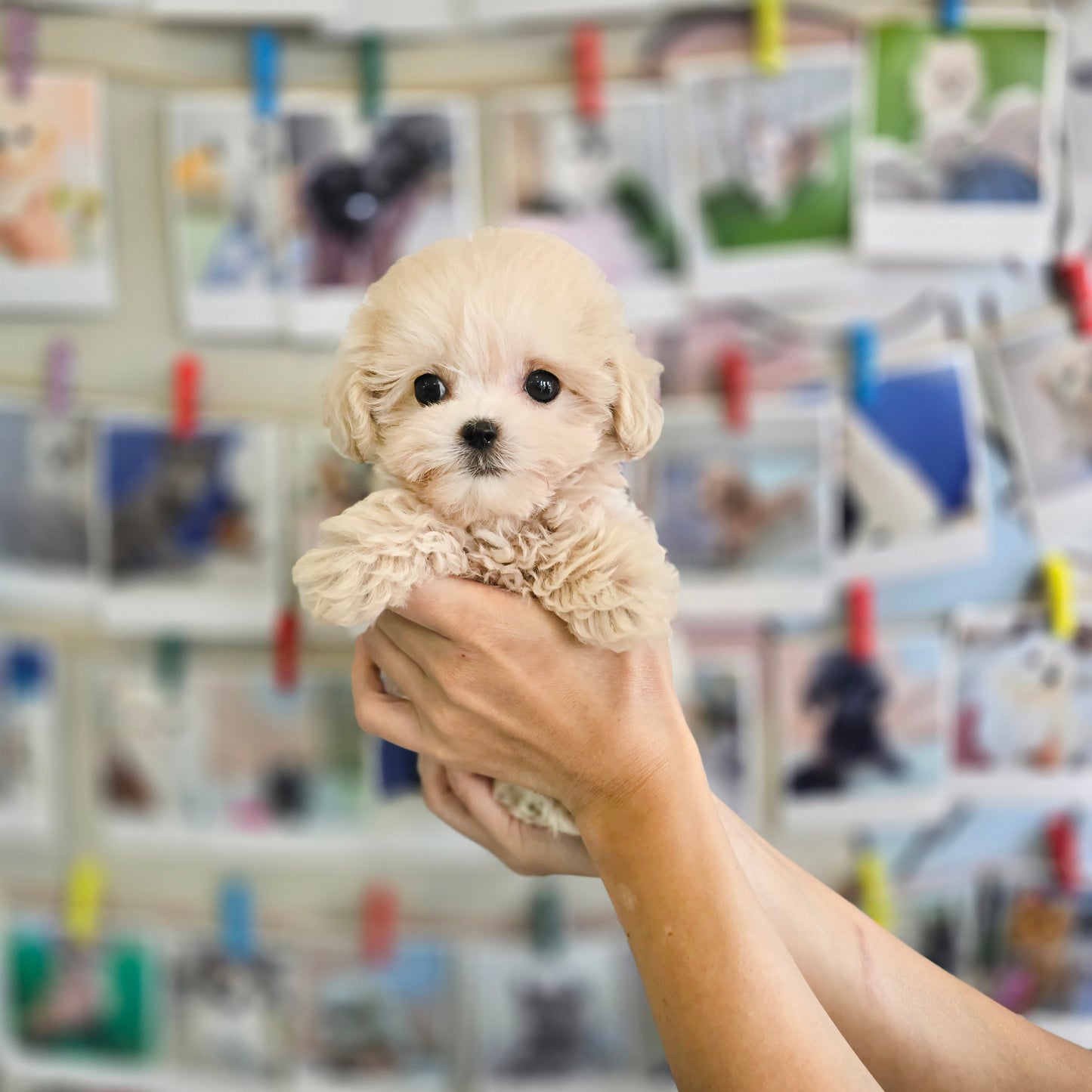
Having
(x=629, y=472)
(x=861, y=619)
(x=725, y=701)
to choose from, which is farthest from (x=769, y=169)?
(x=725, y=701)

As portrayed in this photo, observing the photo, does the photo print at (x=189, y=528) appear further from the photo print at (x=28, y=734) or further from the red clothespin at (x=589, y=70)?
the red clothespin at (x=589, y=70)

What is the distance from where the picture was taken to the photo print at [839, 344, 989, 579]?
114 centimetres

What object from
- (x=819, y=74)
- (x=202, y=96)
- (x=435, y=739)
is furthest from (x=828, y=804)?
(x=202, y=96)

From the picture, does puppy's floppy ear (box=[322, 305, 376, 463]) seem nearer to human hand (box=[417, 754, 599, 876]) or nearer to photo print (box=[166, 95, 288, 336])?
human hand (box=[417, 754, 599, 876])

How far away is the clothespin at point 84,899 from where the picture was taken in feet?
4.17

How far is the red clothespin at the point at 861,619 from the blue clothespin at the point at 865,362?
0.26 meters

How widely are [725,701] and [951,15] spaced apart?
0.95m

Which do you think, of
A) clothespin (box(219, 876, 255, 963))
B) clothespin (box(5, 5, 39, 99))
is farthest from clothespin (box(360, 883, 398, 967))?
clothespin (box(5, 5, 39, 99))

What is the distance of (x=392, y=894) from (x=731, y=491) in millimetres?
785

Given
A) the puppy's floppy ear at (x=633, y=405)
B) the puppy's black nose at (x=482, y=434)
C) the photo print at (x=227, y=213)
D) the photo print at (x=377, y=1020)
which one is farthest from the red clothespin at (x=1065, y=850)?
the photo print at (x=227, y=213)

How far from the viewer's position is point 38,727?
1259mm

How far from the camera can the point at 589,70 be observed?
1066 mm

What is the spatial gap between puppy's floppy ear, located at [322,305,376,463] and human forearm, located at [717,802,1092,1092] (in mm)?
429

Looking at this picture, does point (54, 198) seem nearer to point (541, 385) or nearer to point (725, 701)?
point (541, 385)
